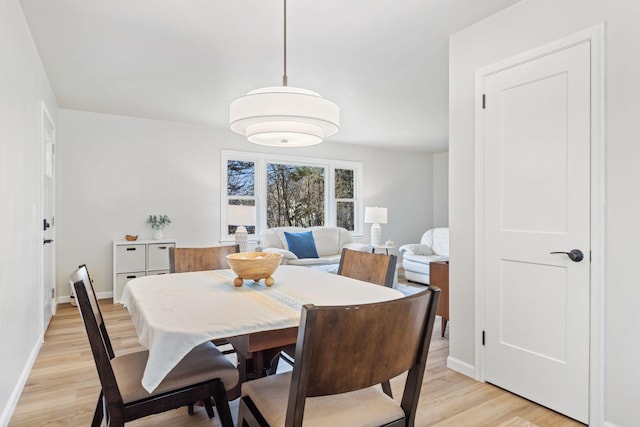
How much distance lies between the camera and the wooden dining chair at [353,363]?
928mm

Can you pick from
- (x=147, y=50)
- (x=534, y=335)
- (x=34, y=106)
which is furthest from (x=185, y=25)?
(x=534, y=335)

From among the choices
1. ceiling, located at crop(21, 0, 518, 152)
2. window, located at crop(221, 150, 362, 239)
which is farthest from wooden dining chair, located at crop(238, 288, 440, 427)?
window, located at crop(221, 150, 362, 239)

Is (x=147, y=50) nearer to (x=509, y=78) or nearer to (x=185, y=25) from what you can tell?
(x=185, y=25)

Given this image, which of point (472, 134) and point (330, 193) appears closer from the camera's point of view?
point (472, 134)

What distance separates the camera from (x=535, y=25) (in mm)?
2172

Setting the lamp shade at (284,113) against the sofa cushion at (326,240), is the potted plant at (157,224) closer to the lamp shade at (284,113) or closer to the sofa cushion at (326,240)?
the sofa cushion at (326,240)

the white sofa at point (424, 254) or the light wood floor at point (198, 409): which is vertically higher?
the white sofa at point (424, 254)

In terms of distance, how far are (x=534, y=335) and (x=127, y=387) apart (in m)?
2.06

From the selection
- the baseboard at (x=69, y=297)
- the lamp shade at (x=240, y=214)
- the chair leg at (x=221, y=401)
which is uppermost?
the lamp shade at (x=240, y=214)

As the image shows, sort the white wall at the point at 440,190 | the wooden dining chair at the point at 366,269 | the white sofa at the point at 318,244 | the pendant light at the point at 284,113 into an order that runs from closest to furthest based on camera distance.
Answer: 1. the pendant light at the point at 284,113
2. the wooden dining chair at the point at 366,269
3. the white sofa at the point at 318,244
4. the white wall at the point at 440,190

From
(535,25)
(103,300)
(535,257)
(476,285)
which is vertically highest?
(535,25)

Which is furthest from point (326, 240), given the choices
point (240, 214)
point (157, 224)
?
point (157, 224)

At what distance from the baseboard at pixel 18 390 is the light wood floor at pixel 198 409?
3 cm

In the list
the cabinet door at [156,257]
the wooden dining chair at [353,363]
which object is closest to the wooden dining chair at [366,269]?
the wooden dining chair at [353,363]
